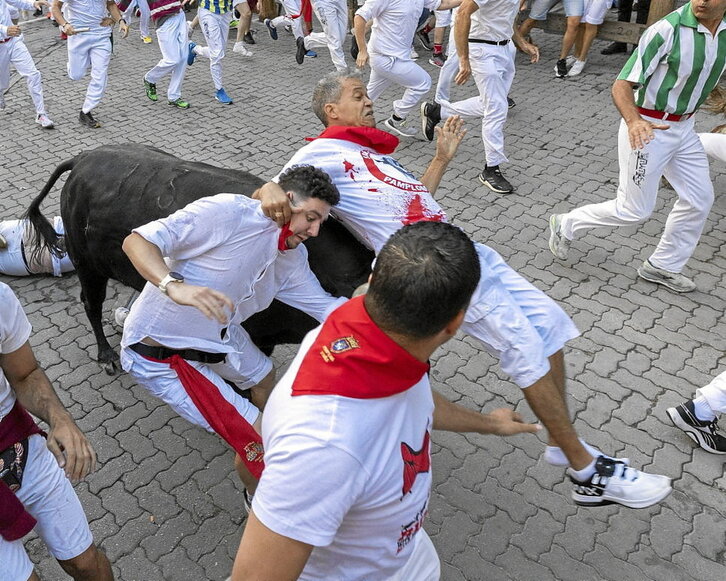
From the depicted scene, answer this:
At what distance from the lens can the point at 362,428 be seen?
1599 millimetres

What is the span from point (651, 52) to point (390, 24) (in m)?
3.66

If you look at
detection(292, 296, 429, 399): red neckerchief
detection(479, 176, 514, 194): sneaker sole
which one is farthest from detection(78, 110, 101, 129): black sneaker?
detection(292, 296, 429, 399): red neckerchief

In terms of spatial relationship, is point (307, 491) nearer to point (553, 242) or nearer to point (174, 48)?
point (553, 242)

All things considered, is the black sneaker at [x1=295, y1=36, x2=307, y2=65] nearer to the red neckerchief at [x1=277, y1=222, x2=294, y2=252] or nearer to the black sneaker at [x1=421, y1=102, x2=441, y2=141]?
the black sneaker at [x1=421, y1=102, x2=441, y2=141]

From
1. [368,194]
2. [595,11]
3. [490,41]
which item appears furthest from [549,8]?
[368,194]

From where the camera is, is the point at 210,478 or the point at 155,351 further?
the point at 210,478

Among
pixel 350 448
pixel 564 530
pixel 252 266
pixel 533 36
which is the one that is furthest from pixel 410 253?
pixel 533 36

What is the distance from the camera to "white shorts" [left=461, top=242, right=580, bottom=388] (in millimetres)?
3188

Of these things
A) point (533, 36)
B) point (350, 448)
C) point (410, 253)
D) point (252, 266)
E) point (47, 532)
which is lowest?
point (533, 36)

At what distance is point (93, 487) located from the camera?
12.2ft

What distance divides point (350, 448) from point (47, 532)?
1510 mm

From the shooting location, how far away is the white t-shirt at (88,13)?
8141 millimetres

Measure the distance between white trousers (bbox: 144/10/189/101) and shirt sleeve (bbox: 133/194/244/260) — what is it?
261 inches

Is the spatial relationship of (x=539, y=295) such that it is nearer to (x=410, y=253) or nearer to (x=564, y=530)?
(x=564, y=530)
